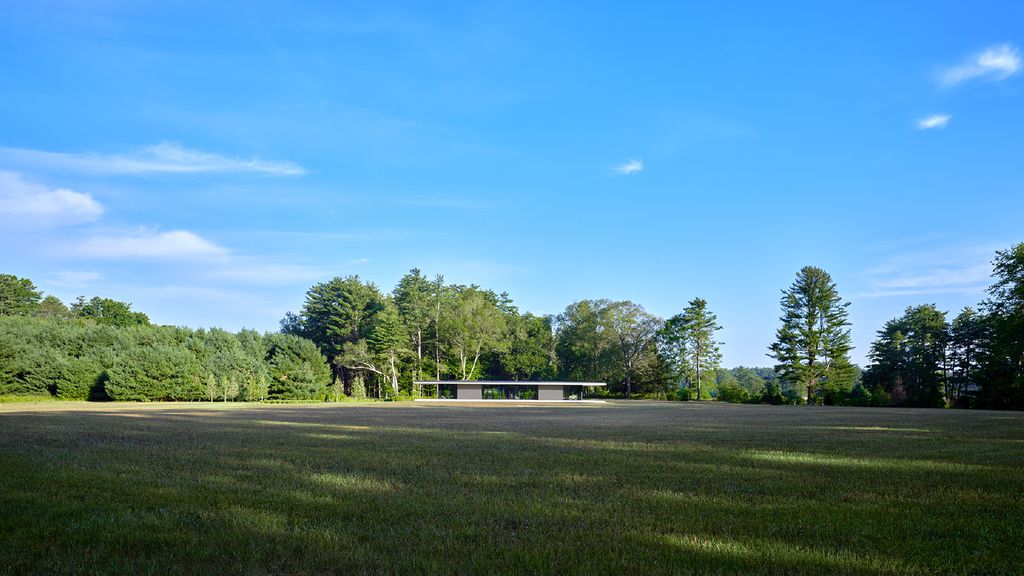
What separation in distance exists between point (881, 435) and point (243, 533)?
61.0ft

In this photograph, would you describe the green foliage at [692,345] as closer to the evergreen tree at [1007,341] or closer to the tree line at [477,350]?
the tree line at [477,350]

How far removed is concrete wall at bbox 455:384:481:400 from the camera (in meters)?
71.1

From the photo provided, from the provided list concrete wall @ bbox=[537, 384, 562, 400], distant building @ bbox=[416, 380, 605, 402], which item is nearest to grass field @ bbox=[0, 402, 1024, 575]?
distant building @ bbox=[416, 380, 605, 402]

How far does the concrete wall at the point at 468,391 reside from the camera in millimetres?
71062

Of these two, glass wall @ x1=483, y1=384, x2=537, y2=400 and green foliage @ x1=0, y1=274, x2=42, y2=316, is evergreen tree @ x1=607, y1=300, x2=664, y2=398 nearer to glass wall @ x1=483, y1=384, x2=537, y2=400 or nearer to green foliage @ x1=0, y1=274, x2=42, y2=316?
glass wall @ x1=483, y1=384, x2=537, y2=400

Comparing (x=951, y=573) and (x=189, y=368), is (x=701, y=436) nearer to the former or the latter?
(x=951, y=573)

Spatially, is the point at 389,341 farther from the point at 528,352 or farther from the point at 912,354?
the point at 912,354

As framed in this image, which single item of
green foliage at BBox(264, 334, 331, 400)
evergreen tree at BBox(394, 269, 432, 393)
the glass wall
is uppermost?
evergreen tree at BBox(394, 269, 432, 393)

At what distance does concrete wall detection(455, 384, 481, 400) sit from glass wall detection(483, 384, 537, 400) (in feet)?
9.57

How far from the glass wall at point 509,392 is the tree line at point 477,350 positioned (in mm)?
5229

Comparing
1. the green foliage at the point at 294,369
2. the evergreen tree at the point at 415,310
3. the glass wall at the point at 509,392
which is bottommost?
the glass wall at the point at 509,392

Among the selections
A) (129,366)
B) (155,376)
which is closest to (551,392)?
(155,376)

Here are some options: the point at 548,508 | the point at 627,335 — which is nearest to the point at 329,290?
the point at 627,335

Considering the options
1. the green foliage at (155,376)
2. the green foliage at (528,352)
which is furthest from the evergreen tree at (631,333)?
the green foliage at (155,376)
